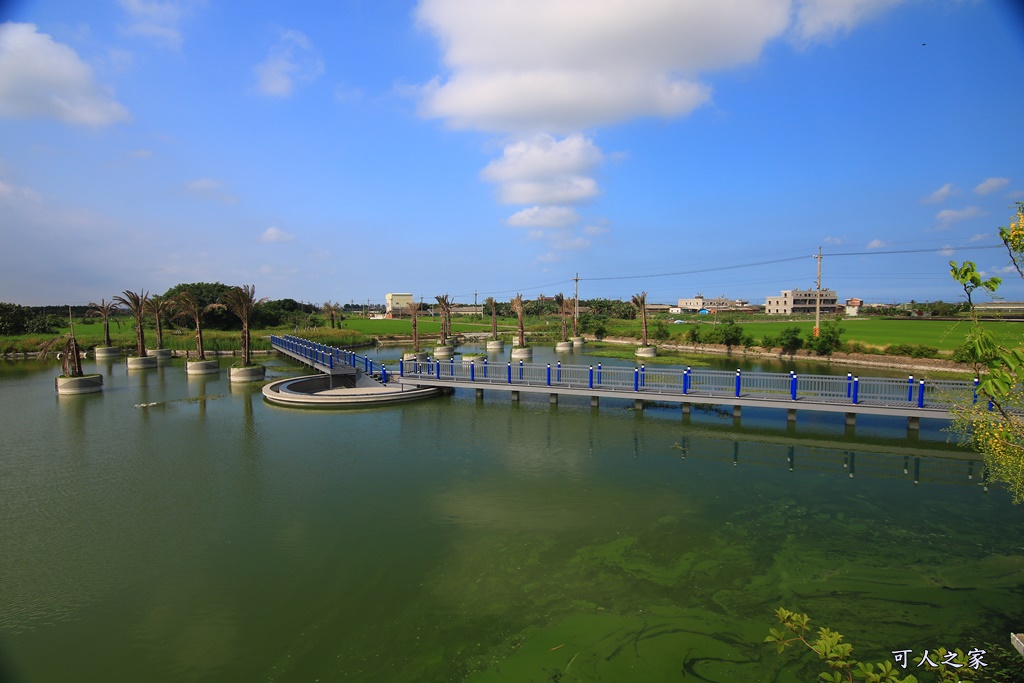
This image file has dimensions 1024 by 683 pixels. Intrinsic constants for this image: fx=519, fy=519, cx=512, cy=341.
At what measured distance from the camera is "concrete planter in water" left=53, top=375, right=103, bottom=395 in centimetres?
2469

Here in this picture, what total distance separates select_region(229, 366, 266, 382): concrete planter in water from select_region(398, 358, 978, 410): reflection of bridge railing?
10008mm

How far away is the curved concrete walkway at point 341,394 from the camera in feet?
71.6

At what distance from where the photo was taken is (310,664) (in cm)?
661

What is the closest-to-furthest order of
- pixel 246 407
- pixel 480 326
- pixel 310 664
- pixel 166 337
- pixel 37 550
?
pixel 310 664
pixel 37 550
pixel 246 407
pixel 166 337
pixel 480 326

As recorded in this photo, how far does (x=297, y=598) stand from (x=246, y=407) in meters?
16.3

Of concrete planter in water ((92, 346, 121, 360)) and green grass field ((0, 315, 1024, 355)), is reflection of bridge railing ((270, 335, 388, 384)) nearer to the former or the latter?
green grass field ((0, 315, 1024, 355))

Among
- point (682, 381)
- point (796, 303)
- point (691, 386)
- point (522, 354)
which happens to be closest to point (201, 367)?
point (522, 354)

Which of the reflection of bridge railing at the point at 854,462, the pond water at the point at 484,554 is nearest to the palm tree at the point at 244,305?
the pond water at the point at 484,554

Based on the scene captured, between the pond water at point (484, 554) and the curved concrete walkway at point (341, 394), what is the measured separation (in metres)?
4.68

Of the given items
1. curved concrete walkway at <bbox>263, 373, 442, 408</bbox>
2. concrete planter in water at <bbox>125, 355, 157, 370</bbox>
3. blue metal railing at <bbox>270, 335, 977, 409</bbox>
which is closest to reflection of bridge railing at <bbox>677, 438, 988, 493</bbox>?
blue metal railing at <bbox>270, 335, 977, 409</bbox>

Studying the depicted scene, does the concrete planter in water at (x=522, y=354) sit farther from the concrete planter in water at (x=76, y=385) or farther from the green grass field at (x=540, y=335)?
the concrete planter in water at (x=76, y=385)

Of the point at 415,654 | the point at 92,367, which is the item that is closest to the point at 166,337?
the point at 92,367

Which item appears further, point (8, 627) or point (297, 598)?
point (297, 598)

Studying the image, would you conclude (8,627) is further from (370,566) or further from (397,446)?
(397,446)
